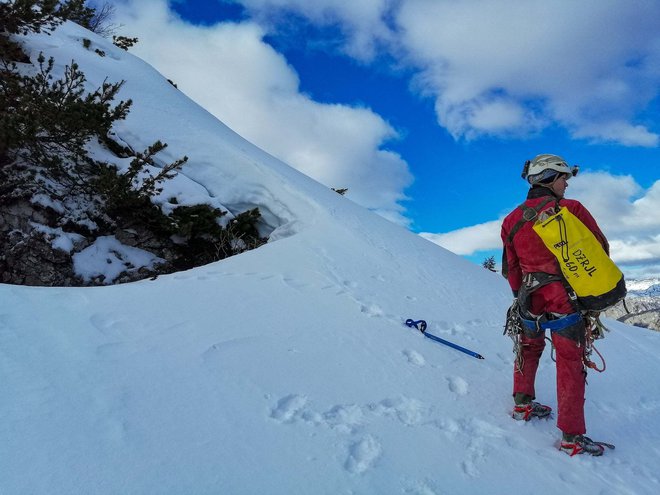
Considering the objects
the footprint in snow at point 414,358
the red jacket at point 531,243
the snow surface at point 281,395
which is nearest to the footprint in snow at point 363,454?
the snow surface at point 281,395

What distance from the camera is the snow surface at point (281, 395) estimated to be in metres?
2.25

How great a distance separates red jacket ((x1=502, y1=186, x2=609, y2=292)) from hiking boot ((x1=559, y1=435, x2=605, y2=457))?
1189 mm

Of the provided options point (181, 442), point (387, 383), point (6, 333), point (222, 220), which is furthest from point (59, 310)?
point (222, 220)

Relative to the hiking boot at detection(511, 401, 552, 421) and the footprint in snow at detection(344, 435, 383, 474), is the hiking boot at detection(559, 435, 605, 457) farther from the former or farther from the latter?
the footprint in snow at detection(344, 435, 383, 474)

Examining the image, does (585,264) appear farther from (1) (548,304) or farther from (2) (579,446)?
(2) (579,446)

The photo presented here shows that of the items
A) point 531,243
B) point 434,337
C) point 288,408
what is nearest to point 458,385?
point 434,337

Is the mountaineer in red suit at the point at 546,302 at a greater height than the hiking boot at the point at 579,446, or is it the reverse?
the mountaineer in red suit at the point at 546,302

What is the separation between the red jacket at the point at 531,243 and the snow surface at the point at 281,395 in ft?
3.85

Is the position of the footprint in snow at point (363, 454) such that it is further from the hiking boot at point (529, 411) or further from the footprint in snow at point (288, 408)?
the hiking boot at point (529, 411)

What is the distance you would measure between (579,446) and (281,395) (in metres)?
2.14

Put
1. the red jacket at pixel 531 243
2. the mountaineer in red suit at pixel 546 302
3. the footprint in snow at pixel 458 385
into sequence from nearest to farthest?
the mountaineer in red suit at pixel 546 302
the red jacket at pixel 531 243
the footprint in snow at pixel 458 385

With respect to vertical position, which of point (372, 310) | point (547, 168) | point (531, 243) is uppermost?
point (547, 168)

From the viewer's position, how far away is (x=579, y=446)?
2947 mm

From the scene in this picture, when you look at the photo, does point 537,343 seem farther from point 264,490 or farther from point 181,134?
point 181,134
